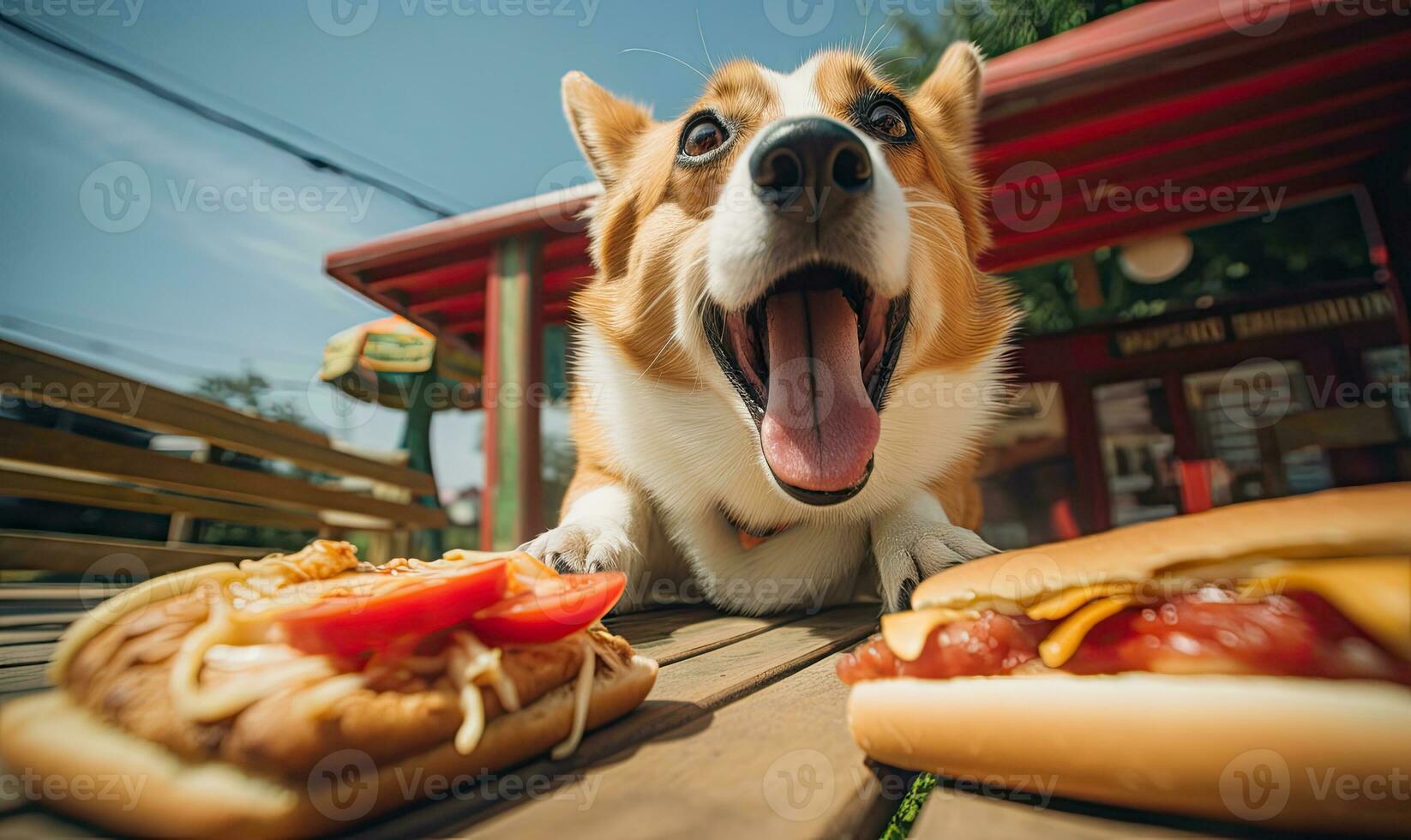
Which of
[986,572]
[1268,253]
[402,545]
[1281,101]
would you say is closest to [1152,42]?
[1281,101]

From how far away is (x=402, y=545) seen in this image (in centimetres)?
591

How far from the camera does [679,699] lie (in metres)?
0.96

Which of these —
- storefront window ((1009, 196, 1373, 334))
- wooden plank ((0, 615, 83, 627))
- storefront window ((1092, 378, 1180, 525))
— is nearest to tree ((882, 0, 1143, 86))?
storefront window ((1009, 196, 1373, 334))

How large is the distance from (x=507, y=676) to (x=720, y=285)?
3.56ft

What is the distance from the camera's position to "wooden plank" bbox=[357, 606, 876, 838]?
628mm

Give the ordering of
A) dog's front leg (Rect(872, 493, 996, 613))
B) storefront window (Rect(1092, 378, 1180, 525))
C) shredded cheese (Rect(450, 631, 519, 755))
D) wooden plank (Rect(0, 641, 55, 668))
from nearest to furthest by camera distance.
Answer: shredded cheese (Rect(450, 631, 519, 755)) → wooden plank (Rect(0, 641, 55, 668)) → dog's front leg (Rect(872, 493, 996, 613)) → storefront window (Rect(1092, 378, 1180, 525))

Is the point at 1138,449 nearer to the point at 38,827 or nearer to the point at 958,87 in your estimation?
the point at 958,87

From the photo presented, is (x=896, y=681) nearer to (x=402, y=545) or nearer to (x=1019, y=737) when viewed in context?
(x=1019, y=737)

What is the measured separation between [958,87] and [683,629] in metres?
2.21

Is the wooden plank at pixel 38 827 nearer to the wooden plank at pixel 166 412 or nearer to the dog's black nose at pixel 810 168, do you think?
the dog's black nose at pixel 810 168

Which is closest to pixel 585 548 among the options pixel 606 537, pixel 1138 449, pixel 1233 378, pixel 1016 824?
pixel 606 537

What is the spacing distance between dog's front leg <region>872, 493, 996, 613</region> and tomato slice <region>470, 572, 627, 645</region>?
933mm

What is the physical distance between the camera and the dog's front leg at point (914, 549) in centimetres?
154

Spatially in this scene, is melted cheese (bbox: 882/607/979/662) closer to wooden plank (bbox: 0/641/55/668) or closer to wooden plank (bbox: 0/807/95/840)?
wooden plank (bbox: 0/807/95/840)
